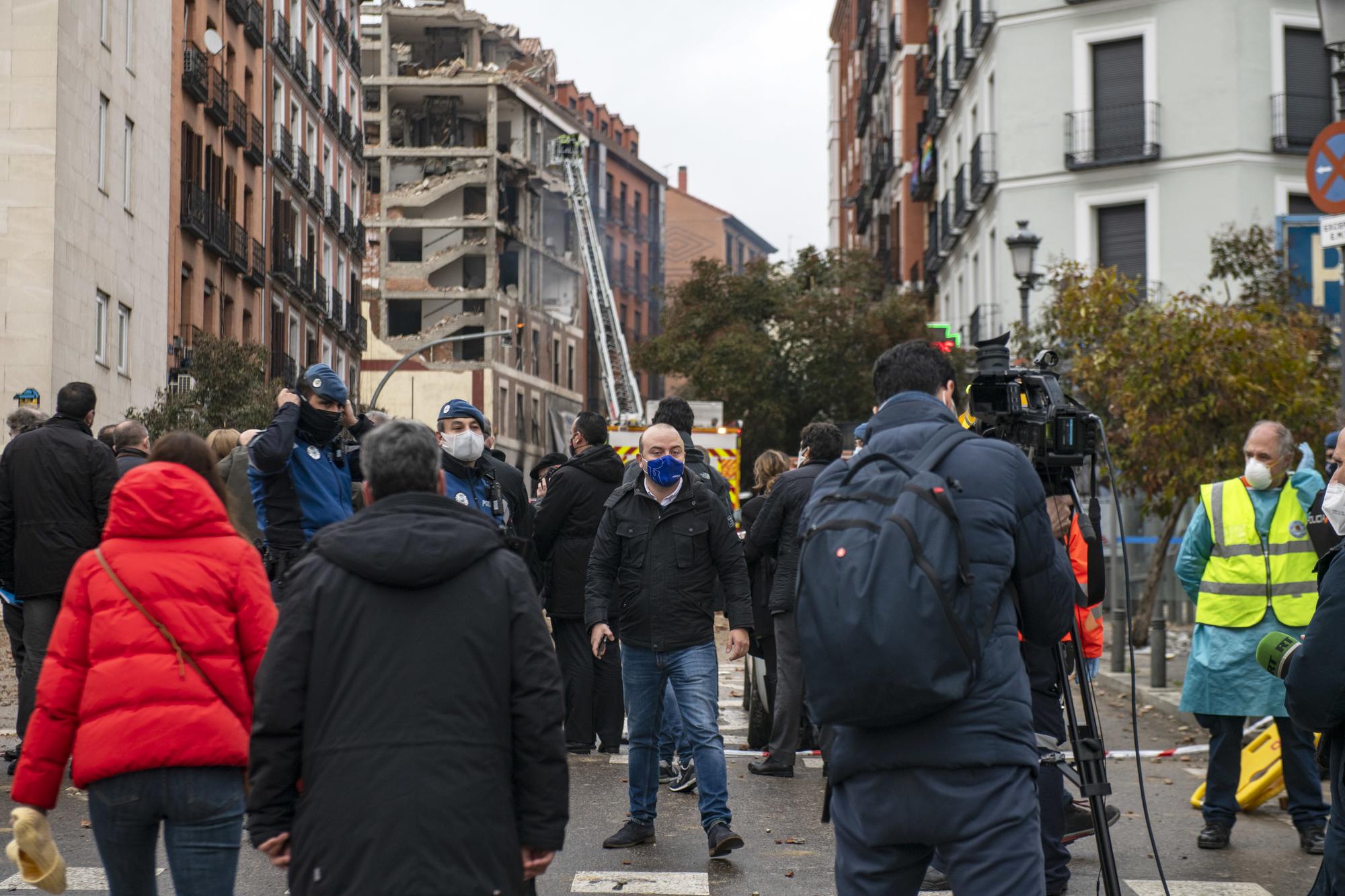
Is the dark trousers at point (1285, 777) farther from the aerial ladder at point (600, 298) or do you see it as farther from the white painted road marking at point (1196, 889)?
the aerial ladder at point (600, 298)

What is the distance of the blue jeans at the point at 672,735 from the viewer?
9664mm

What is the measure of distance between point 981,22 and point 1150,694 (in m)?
25.7

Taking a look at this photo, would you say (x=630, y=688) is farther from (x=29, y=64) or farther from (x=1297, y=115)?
(x=1297, y=115)

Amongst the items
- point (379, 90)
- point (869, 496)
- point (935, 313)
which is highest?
point (379, 90)

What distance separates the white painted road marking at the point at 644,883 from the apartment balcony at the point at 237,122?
107ft

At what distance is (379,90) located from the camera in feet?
A: 228

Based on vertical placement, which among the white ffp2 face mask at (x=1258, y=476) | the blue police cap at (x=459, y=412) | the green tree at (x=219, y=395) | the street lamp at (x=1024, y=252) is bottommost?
the white ffp2 face mask at (x=1258, y=476)

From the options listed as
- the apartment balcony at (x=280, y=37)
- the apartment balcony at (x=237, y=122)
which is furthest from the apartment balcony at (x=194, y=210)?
the apartment balcony at (x=280, y=37)

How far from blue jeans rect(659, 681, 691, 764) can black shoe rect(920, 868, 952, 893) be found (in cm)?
251

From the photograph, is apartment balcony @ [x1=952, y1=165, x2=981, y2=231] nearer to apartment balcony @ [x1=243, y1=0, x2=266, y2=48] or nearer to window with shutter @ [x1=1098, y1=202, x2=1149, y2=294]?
window with shutter @ [x1=1098, y1=202, x2=1149, y2=294]

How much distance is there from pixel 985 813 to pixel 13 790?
257 cm

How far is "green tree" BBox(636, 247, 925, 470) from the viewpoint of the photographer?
4684 cm

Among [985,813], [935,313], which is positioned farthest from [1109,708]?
[935,313]

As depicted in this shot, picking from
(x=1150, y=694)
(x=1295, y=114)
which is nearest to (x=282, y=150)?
(x=1295, y=114)
